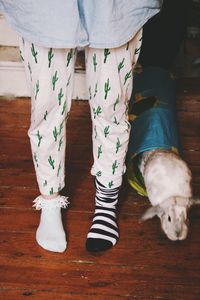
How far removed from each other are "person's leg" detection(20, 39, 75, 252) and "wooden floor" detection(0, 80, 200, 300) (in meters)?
0.07

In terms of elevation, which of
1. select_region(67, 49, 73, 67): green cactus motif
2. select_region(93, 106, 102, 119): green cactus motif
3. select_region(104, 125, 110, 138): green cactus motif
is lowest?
select_region(104, 125, 110, 138): green cactus motif

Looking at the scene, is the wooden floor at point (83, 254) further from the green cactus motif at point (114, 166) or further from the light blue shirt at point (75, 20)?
the light blue shirt at point (75, 20)

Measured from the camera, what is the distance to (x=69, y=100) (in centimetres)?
103

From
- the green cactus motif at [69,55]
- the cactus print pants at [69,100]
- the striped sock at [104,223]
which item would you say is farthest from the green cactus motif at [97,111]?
the striped sock at [104,223]

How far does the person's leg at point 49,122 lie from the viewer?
0.94m

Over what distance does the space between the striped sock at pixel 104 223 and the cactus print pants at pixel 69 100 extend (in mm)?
104

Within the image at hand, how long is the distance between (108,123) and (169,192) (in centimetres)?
30

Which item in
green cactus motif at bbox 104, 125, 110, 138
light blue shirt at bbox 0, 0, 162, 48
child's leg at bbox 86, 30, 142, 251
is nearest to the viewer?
light blue shirt at bbox 0, 0, 162, 48

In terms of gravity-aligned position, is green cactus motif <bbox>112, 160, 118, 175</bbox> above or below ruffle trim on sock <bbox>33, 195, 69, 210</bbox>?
above

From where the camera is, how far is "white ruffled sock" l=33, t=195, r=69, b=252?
122 cm

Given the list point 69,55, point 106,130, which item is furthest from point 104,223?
point 69,55

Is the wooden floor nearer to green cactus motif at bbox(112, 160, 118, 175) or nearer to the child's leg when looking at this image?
the child's leg

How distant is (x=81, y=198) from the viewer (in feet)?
Result: 4.74

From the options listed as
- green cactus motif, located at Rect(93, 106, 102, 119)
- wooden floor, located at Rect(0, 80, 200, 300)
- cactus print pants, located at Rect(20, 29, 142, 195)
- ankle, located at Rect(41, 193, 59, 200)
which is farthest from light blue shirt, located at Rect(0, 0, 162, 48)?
wooden floor, located at Rect(0, 80, 200, 300)
